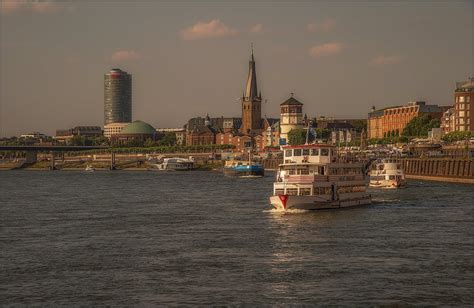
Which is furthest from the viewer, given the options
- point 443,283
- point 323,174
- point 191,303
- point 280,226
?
point 323,174

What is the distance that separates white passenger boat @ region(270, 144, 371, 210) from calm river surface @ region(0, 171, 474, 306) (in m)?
1.49

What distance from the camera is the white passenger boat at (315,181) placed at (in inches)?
2980

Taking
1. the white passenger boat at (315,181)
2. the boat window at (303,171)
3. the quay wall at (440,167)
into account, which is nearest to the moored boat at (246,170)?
the quay wall at (440,167)

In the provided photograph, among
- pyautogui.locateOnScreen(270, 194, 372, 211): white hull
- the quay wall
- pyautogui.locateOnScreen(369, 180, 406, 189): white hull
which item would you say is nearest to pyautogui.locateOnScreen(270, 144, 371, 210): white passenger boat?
pyautogui.locateOnScreen(270, 194, 372, 211): white hull

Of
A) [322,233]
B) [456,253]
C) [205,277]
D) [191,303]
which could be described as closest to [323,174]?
[322,233]

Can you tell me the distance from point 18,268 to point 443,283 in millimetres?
20998

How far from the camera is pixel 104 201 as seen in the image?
10075cm

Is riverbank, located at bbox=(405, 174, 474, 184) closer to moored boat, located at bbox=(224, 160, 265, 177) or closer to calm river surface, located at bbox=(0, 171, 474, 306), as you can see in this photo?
moored boat, located at bbox=(224, 160, 265, 177)

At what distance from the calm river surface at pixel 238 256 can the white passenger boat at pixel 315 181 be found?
1493mm

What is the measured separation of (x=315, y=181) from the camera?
76188 mm

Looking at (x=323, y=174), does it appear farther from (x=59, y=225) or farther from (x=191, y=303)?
(x=191, y=303)

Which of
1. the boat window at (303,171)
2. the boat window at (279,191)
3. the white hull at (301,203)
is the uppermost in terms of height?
the boat window at (303,171)

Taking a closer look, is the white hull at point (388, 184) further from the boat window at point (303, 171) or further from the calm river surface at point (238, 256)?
the boat window at point (303, 171)

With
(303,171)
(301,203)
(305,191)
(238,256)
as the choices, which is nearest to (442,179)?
(303,171)
